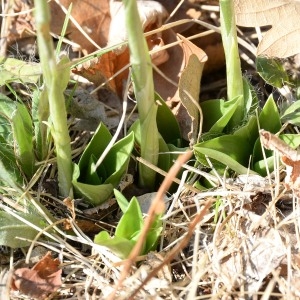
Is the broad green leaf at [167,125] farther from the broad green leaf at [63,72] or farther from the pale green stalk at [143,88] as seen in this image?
the broad green leaf at [63,72]

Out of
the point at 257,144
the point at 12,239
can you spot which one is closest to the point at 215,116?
the point at 257,144

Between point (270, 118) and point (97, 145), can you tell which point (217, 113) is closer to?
point (270, 118)

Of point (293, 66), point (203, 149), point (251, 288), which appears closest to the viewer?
point (251, 288)

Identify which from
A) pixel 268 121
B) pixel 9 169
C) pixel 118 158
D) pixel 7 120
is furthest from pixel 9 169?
pixel 268 121

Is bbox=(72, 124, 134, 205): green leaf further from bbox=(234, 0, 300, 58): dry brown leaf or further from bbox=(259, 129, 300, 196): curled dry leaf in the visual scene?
bbox=(234, 0, 300, 58): dry brown leaf

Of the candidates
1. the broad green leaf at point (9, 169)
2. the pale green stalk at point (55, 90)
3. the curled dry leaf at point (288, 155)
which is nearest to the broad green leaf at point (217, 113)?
the curled dry leaf at point (288, 155)

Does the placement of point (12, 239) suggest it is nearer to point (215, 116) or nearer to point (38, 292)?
point (38, 292)
